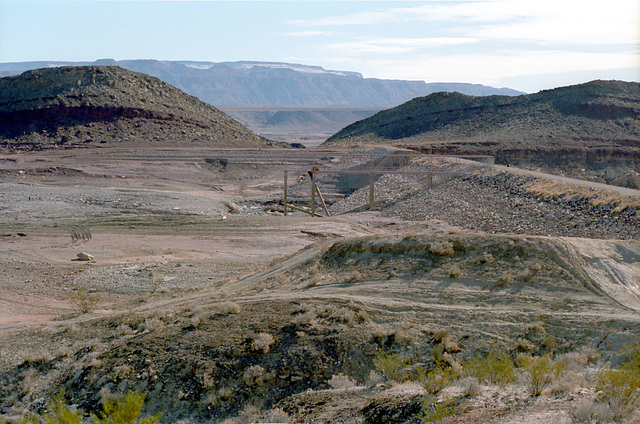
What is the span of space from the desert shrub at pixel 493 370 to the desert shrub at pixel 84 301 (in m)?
8.62

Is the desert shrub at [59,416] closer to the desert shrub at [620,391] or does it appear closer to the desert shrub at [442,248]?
the desert shrub at [620,391]

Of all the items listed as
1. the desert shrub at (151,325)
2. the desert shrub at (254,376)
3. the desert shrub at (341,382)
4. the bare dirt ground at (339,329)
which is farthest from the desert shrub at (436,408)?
the desert shrub at (151,325)

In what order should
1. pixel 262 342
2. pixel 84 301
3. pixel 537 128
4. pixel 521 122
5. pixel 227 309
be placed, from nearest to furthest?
pixel 262 342
pixel 227 309
pixel 84 301
pixel 537 128
pixel 521 122

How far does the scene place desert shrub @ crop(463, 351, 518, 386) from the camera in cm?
709

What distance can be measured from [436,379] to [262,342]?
2.86m

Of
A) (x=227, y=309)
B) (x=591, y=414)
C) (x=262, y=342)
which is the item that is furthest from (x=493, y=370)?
(x=227, y=309)

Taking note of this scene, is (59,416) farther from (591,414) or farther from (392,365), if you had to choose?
(591,414)

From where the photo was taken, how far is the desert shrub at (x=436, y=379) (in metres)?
6.87

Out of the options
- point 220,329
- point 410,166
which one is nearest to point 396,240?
point 220,329

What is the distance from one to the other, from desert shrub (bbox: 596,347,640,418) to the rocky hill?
61111 millimetres

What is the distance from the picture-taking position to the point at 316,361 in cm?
841

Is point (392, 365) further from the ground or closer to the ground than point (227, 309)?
closer to the ground

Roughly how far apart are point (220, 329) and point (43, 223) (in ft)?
66.6

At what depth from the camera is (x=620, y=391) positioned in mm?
5914
